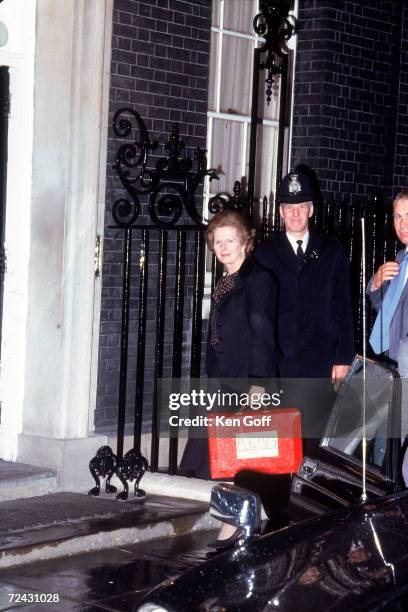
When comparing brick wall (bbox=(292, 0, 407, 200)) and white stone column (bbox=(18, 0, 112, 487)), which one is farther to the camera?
brick wall (bbox=(292, 0, 407, 200))

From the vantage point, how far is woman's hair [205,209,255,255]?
22.6 ft

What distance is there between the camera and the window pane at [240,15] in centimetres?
960

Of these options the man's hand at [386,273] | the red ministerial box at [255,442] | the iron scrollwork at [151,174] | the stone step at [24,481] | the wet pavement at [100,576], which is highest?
the iron scrollwork at [151,174]

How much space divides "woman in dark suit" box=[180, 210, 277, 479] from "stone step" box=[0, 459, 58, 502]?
155cm

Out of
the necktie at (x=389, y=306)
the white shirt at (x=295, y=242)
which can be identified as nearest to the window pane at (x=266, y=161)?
the white shirt at (x=295, y=242)

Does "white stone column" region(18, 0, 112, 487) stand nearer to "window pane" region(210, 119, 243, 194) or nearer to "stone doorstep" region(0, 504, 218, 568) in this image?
"stone doorstep" region(0, 504, 218, 568)

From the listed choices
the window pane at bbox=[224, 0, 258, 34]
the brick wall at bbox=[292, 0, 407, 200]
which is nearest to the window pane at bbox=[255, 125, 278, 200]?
the brick wall at bbox=[292, 0, 407, 200]

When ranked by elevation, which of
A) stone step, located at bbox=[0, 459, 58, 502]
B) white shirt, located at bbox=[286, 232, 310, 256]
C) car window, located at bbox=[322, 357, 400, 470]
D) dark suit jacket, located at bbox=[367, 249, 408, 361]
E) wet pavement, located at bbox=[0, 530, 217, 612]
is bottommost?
wet pavement, located at bbox=[0, 530, 217, 612]

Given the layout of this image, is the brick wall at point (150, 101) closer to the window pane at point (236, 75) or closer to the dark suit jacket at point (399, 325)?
the window pane at point (236, 75)

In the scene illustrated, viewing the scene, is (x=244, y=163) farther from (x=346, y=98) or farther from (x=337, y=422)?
(x=337, y=422)

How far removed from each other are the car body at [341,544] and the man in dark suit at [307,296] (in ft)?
8.91

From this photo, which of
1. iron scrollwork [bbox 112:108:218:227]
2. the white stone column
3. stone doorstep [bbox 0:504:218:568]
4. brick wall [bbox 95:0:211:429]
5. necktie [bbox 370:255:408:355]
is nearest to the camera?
stone doorstep [bbox 0:504:218:568]

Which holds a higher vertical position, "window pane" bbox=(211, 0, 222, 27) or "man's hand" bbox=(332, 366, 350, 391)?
"window pane" bbox=(211, 0, 222, 27)

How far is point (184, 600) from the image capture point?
3.46m
